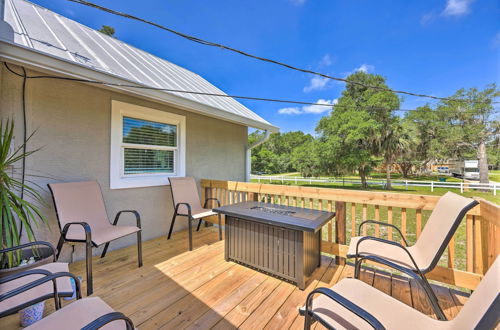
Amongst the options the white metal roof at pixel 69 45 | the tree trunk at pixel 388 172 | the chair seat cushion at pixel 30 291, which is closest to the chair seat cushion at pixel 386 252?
the chair seat cushion at pixel 30 291

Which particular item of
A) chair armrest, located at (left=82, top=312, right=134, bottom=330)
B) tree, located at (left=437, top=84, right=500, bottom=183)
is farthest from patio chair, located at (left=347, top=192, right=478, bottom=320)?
tree, located at (left=437, top=84, right=500, bottom=183)

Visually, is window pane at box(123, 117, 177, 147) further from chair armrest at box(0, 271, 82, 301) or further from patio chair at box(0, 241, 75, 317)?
chair armrest at box(0, 271, 82, 301)

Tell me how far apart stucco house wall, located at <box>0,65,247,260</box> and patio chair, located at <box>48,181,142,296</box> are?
212mm

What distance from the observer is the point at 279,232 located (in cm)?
237

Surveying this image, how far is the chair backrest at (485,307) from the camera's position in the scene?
2.58 ft

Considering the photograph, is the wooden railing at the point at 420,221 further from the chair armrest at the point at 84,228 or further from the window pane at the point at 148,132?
the chair armrest at the point at 84,228

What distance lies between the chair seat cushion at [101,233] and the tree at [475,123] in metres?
5.89

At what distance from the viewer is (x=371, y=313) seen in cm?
127

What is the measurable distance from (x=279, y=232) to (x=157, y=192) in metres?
2.51

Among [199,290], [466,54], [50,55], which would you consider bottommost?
[199,290]

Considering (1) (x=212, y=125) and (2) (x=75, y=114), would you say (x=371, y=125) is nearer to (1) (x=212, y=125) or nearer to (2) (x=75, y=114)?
(1) (x=212, y=125)

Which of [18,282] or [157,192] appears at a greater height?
[157,192]

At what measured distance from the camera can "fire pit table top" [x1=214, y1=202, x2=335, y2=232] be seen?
219 centimetres

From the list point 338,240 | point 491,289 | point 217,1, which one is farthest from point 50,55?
point 338,240
